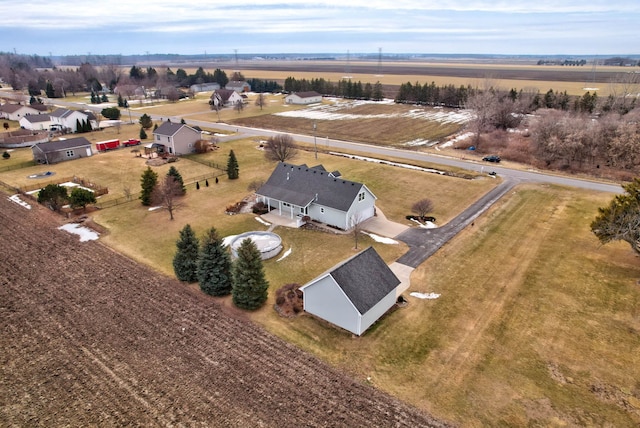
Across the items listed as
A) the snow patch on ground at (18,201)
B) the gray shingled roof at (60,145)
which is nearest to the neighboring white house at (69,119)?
the gray shingled roof at (60,145)

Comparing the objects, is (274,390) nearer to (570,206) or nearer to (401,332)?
(401,332)

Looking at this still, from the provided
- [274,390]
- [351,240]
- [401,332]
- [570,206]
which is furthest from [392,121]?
[274,390]

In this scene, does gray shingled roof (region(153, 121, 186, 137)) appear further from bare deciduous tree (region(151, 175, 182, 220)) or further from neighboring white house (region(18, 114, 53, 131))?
neighboring white house (region(18, 114, 53, 131))

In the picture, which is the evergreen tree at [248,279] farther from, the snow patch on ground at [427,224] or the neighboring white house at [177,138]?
the neighboring white house at [177,138]

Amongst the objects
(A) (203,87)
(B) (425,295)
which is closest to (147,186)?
(B) (425,295)

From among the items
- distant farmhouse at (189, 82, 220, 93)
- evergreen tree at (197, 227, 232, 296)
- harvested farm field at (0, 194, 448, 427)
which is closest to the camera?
harvested farm field at (0, 194, 448, 427)

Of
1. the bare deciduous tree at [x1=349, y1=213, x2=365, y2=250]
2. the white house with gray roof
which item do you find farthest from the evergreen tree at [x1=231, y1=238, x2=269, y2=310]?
the white house with gray roof
